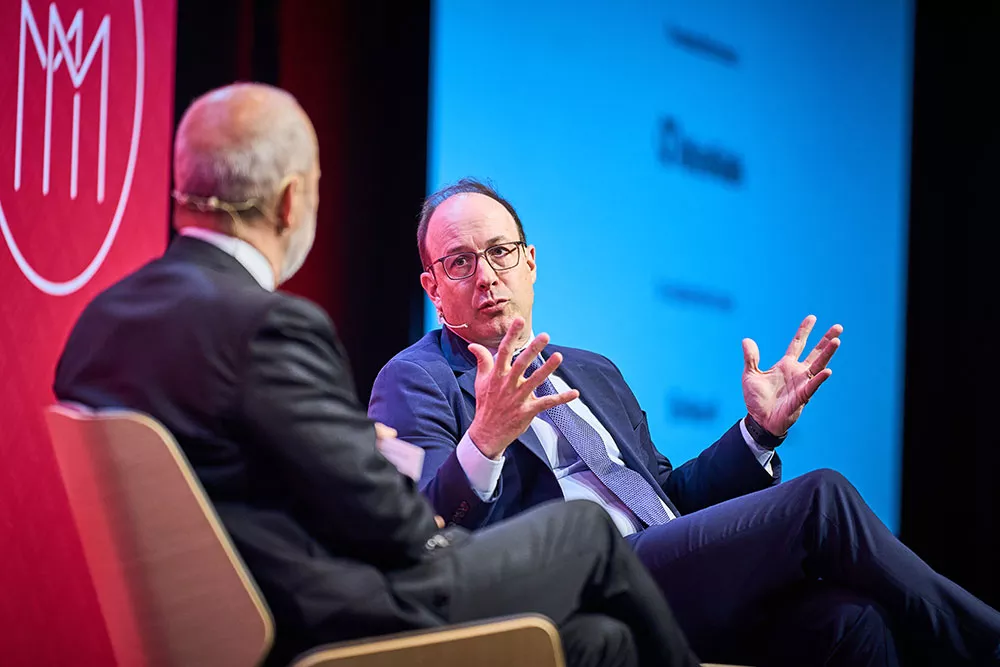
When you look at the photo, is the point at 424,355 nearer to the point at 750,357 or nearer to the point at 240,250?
the point at 750,357

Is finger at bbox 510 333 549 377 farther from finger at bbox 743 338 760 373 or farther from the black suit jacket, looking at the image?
finger at bbox 743 338 760 373

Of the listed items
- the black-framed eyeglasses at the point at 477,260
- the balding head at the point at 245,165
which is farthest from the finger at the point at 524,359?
the black-framed eyeglasses at the point at 477,260

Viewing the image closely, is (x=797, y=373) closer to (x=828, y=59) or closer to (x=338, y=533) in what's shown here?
(x=338, y=533)

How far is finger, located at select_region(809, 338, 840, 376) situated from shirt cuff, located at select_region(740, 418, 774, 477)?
20 cm

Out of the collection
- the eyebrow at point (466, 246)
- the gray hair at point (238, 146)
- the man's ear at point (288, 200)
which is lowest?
the eyebrow at point (466, 246)

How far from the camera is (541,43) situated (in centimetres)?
338

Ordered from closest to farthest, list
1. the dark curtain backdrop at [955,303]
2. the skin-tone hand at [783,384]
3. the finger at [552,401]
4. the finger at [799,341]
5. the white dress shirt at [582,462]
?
the finger at [552,401]
the white dress shirt at [582,462]
the skin-tone hand at [783,384]
the finger at [799,341]
the dark curtain backdrop at [955,303]

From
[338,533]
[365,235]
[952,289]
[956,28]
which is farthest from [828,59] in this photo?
[338,533]

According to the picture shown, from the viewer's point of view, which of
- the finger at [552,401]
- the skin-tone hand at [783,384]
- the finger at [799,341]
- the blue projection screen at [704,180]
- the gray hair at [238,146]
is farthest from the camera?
the blue projection screen at [704,180]

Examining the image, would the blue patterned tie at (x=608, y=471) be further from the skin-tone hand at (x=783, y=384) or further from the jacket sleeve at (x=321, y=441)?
the jacket sleeve at (x=321, y=441)

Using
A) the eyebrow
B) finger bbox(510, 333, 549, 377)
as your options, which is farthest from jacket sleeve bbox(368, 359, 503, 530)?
the eyebrow

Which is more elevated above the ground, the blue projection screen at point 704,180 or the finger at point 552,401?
the blue projection screen at point 704,180

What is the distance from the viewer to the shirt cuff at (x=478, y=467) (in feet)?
6.81

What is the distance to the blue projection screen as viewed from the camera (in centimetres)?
331
